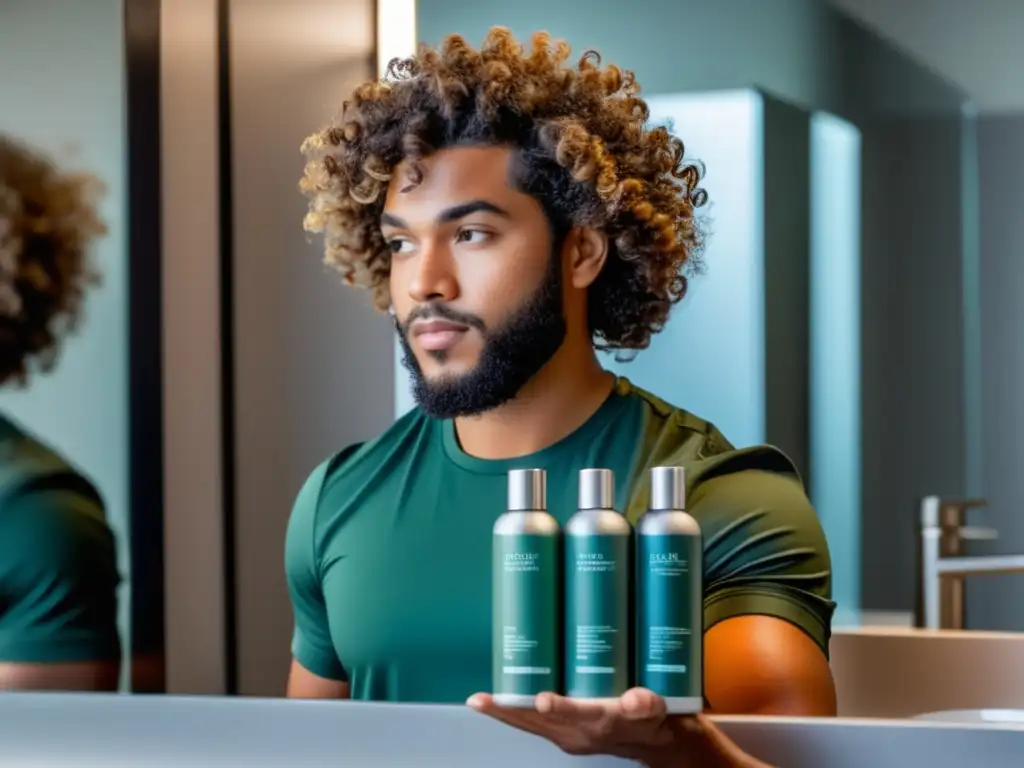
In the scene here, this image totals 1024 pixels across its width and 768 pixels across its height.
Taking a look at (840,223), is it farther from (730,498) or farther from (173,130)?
(173,130)

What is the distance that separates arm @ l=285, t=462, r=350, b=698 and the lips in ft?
0.61

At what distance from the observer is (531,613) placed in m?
1.31

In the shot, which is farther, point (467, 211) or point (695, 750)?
point (467, 211)

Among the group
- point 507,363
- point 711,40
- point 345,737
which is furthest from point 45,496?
point 711,40

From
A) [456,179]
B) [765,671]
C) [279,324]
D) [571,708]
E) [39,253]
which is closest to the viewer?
[571,708]

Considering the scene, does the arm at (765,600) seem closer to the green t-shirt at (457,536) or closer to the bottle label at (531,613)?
the green t-shirt at (457,536)

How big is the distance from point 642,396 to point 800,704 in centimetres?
35

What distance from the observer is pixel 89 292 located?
1684 mm

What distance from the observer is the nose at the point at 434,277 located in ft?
4.94

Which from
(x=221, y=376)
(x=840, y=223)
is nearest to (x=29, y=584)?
(x=221, y=376)

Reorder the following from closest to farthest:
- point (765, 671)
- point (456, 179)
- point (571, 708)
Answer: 1. point (571, 708)
2. point (765, 671)
3. point (456, 179)

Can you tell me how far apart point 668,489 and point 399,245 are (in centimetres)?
42

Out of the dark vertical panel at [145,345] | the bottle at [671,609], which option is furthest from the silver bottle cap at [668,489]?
the dark vertical panel at [145,345]

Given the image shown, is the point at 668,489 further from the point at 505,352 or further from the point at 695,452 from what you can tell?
the point at 505,352
